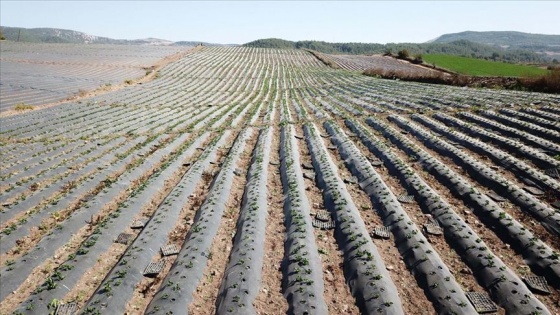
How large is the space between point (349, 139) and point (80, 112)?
16.3 metres

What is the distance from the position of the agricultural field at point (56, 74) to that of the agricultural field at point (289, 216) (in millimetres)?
9443

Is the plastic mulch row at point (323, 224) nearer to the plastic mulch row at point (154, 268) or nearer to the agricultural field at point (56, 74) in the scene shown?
the plastic mulch row at point (154, 268)

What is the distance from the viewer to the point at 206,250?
23.3 ft

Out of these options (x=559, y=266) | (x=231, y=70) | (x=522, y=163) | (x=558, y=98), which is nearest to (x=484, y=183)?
(x=522, y=163)

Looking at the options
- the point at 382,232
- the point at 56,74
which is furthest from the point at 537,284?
the point at 56,74

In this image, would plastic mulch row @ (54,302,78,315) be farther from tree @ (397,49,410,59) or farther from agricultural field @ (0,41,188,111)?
tree @ (397,49,410,59)

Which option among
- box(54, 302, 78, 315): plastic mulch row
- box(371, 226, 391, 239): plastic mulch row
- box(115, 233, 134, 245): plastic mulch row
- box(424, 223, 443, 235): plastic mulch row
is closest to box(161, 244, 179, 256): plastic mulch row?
box(115, 233, 134, 245): plastic mulch row

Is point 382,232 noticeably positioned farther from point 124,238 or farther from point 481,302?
point 124,238

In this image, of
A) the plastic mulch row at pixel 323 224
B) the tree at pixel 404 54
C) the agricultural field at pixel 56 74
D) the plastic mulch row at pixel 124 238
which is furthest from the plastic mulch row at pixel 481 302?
the tree at pixel 404 54

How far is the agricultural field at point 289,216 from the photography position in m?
5.76

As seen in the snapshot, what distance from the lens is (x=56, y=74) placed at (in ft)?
123

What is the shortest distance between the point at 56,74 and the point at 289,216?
39.1 meters

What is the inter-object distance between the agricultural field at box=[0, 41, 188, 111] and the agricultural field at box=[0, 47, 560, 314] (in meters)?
9.44

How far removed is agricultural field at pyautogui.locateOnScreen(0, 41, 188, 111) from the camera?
1012 inches
